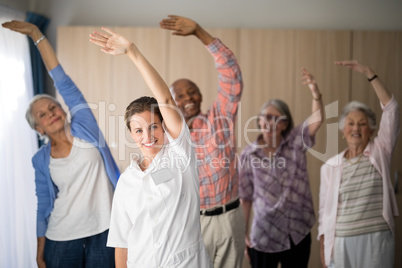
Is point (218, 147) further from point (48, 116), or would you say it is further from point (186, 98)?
point (48, 116)

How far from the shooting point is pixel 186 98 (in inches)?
72.8

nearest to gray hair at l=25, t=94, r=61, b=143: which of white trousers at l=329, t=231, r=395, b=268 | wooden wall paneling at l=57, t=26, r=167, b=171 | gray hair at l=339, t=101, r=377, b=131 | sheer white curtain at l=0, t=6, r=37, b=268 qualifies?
sheer white curtain at l=0, t=6, r=37, b=268

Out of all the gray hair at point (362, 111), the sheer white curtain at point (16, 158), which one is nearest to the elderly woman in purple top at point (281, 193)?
the gray hair at point (362, 111)

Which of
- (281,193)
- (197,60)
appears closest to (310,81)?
(281,193)

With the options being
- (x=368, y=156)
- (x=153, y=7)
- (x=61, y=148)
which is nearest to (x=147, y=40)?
(x=153, y=7)

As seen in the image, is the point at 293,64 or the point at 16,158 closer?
the point at 16,158

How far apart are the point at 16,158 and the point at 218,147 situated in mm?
945

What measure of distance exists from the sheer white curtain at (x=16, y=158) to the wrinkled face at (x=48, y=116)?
0.15 metres

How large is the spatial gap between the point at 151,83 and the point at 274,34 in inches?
56.1

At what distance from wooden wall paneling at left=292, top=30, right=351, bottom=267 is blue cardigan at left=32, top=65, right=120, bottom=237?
1.26 metres

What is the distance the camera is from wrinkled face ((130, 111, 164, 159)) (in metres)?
1.29

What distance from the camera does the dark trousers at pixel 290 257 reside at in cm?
215

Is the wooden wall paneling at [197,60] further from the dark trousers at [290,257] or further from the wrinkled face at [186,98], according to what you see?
the dark trousers at [290,257]

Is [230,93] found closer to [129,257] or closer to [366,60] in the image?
[129,257]
